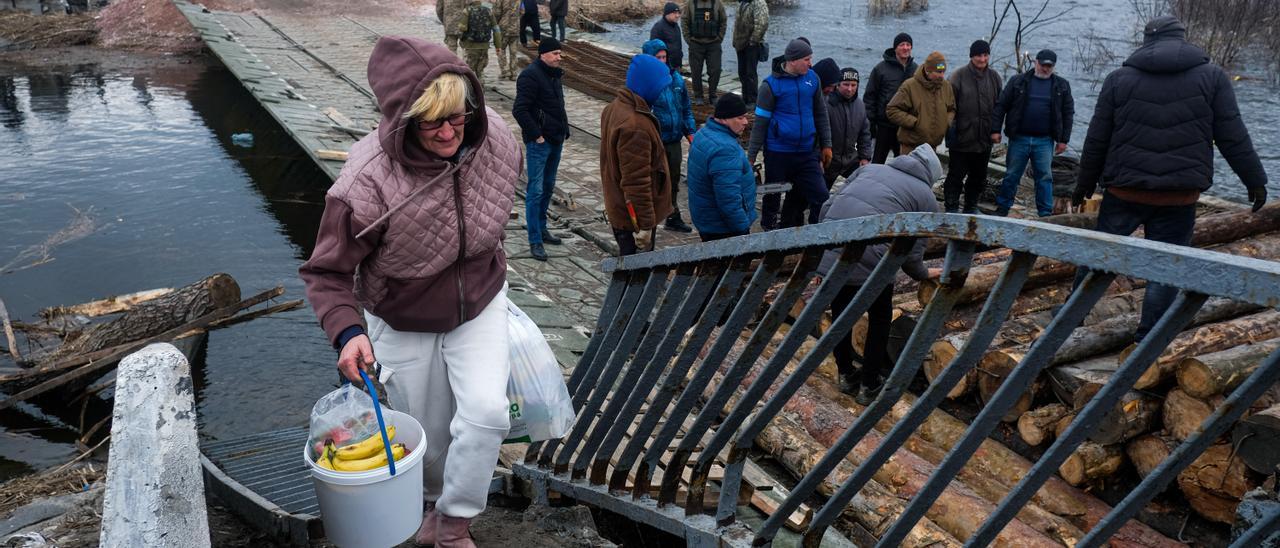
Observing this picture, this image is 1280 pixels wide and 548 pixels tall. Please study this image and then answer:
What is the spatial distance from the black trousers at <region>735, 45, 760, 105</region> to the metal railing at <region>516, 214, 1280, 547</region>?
10047 mm

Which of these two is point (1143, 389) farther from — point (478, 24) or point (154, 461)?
point (478, 24)

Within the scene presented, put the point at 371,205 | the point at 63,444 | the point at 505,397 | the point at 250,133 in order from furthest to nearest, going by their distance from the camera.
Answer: the point at 250,133 → the point at 63,444 → the point at 505,397 → the point at 371,205

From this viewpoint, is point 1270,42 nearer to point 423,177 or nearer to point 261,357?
point 261,357

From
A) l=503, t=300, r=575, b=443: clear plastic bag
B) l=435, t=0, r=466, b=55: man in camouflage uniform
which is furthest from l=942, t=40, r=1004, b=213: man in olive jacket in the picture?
l=435, t=0, r=466, b=55: man in camouflage uniform

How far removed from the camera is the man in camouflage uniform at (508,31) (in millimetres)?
15539

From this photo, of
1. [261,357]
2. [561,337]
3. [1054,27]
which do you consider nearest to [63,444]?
[261,357]

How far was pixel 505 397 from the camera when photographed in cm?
313

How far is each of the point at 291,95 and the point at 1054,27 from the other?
1971 centimetres

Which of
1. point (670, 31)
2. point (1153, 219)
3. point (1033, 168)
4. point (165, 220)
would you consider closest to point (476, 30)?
point (670, 31)

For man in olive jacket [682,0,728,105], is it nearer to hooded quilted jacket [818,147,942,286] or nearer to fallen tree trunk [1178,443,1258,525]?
hooded quilted jacket [818,147,942,286]

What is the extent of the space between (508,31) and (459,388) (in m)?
13.5

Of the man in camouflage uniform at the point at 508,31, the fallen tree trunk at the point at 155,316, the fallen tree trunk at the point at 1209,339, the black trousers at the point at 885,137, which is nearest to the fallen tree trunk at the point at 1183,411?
the fallen tree trunk at the point at 1209,339

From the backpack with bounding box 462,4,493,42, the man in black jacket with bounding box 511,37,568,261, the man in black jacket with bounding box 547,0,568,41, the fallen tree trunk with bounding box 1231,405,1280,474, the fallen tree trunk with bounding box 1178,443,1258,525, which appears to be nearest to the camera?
the fallen tree trunk with bounding box 1231,405,1280,474

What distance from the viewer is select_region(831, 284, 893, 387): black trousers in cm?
548
